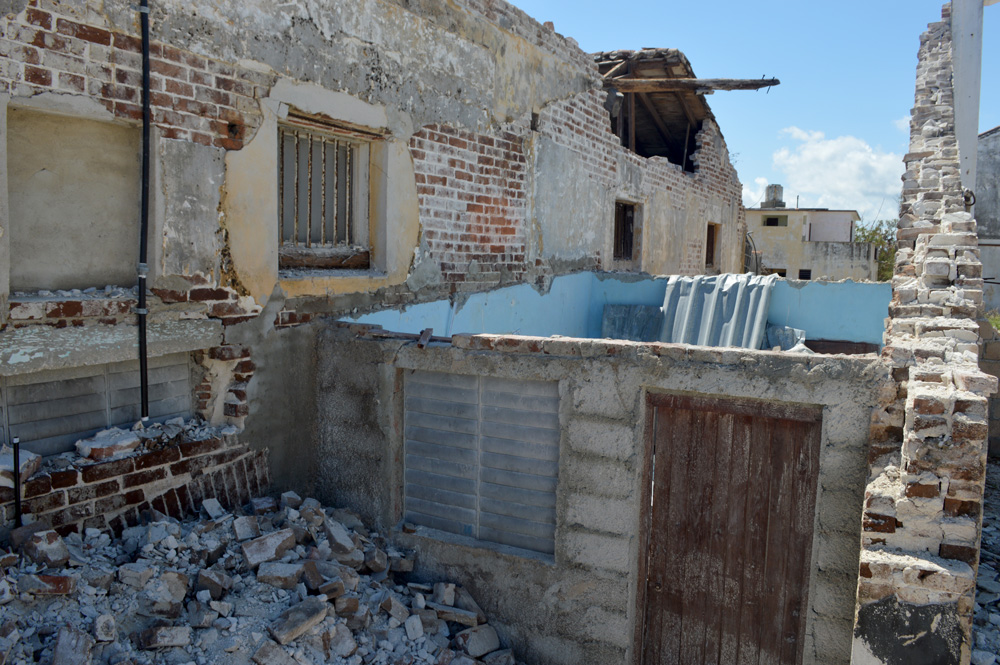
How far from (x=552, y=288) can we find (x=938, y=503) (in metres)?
5.48

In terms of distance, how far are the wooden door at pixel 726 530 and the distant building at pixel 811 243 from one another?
26137mm

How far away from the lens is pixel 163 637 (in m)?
3.21

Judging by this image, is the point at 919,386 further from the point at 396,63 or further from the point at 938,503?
the point at 396,63

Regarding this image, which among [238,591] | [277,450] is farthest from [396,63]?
[238,591]

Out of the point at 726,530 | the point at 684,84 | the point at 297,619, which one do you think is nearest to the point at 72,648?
the point at 297,619

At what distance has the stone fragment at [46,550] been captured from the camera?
3252 mm

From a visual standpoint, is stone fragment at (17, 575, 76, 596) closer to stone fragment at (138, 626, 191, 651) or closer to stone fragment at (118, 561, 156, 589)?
stone fragment at (118, 561, 156, 589)

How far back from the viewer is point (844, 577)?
11.9 feet

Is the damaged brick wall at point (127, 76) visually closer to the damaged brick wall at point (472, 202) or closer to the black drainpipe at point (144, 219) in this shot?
the black drainpipe at point (144, 219)

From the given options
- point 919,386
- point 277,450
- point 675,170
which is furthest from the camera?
point 675,170

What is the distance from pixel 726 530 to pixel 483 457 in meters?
1.50

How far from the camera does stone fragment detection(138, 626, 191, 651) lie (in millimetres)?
3195

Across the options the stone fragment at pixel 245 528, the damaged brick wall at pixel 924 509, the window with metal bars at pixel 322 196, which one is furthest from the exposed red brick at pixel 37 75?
the damaged brick wall at pixel 924 509

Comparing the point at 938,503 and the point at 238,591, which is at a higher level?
the point at 938,503
